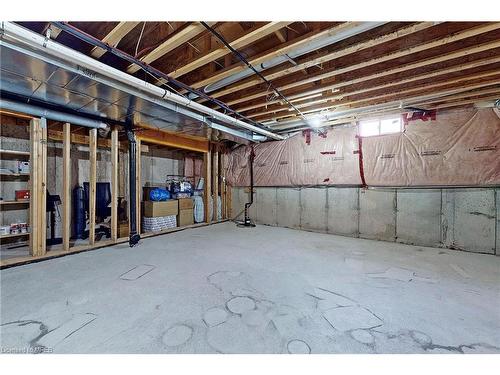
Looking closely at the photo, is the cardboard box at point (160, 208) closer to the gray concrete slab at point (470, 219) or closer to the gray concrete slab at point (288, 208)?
the gray concrete slab at point (288, 208)

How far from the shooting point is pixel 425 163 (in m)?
3.63

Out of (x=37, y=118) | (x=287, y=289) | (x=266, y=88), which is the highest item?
(x=266, y=88)

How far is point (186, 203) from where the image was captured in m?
5.41

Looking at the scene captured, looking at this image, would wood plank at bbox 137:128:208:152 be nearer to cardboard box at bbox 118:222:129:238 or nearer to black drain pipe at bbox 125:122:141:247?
black drain pipe at bbox 125:122:141:247

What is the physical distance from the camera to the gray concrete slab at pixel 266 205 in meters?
5.57

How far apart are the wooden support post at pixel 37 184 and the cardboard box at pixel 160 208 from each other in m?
1.78

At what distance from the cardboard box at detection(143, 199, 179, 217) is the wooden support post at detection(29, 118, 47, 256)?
1.78m

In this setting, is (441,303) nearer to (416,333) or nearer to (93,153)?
(416,333)

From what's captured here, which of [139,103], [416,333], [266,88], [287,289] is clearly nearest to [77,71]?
[139,103]

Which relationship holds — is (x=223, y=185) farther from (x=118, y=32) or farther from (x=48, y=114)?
(x=118, y=32)

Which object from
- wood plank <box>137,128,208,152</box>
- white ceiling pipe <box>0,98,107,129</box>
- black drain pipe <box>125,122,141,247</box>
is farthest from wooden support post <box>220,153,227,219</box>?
white ceiling pipe <box>0,98,107,129</box>

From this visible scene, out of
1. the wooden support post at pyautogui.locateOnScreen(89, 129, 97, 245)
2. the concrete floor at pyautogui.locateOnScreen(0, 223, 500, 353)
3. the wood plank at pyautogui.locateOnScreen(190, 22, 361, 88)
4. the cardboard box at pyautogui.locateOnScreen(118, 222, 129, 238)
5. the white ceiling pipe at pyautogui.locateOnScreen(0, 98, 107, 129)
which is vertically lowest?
the concrete floor at pyautogui.locateOnScreen(0, 223, 500, 353)

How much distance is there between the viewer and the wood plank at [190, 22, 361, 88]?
1719 mm

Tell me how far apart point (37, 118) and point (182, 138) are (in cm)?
250
